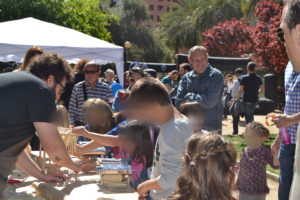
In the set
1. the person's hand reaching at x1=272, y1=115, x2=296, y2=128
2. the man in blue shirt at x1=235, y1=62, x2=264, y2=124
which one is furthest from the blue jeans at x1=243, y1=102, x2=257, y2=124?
the person's hand reaching at x1=272, y1=115, x2=296, y2=128

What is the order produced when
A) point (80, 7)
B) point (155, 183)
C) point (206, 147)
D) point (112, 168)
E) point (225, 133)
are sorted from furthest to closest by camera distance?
point (80, 7)
point (225, 133)
point (112, 168)
point (155, 183)
point (206, 147)

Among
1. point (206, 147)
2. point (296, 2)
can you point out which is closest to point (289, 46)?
point (296, 2)

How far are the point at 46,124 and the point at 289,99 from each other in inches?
82.7

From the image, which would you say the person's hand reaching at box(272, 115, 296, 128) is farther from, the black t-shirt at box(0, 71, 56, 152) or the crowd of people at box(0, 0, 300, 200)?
the black t-shirt at box(0, 71, 56, 152)

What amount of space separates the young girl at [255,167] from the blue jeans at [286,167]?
1.70 feet

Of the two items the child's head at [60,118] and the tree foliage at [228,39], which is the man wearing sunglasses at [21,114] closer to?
the child's head at [60,118]

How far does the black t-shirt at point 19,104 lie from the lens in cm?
203

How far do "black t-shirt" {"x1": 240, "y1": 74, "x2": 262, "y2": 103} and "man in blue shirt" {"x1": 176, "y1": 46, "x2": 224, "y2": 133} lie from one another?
190 inches

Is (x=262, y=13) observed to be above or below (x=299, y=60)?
above

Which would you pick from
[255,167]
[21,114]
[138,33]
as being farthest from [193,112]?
[138,33]

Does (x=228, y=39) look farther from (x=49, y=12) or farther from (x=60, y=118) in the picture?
(x=60, y=118)

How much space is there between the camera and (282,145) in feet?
11.2

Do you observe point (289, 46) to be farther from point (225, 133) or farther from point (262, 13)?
point (262, 13)

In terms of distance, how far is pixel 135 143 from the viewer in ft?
9.11
